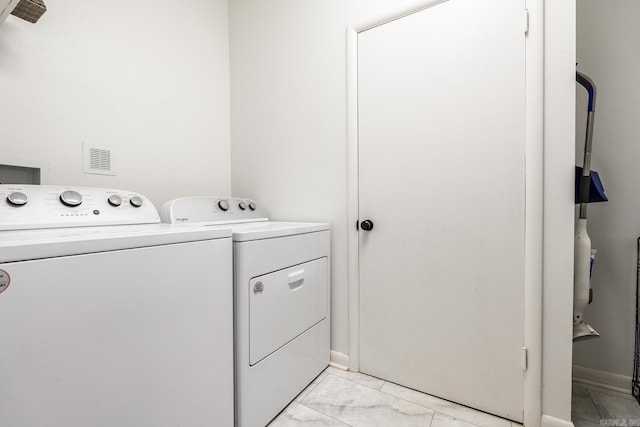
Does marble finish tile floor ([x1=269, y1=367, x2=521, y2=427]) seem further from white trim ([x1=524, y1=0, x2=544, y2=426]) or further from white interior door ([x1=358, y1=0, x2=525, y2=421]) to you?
white trim ([x1=524, y1=0, x2=544, y2=426])

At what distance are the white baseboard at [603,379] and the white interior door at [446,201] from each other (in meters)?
0.53

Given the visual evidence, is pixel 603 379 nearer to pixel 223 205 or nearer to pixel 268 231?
pixel 268 231

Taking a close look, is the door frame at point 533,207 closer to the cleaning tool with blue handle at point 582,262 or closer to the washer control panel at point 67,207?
the cleaning tool with blue handle at point 582,262

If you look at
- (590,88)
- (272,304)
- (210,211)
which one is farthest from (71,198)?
(590,88)

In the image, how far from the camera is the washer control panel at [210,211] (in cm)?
130

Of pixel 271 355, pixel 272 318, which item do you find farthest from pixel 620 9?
pixel 271 355

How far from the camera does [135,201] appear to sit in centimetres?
124

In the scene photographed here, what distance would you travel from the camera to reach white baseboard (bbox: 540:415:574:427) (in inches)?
42.3

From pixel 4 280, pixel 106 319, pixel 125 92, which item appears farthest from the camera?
pixel 125 92

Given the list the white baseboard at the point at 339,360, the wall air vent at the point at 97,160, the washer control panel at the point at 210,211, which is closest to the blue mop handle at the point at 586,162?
the white baseboard at the point at 339,360

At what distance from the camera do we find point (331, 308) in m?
1.62

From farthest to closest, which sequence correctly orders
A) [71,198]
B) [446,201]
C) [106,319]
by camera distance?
[446,201] → [71,198] → [106,319]

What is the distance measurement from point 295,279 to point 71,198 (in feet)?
3.04

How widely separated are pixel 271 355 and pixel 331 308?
0.52m
